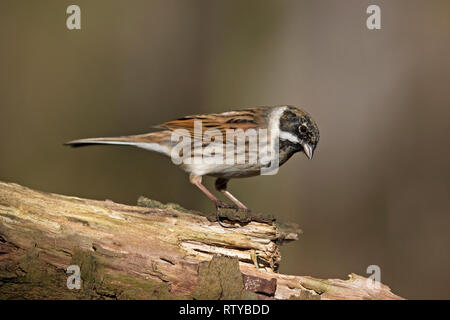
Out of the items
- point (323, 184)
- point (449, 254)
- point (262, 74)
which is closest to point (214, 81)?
point (262, 74)

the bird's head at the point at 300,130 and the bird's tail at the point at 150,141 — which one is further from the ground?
the bird's head at the point at 300,130

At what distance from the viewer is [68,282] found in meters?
3.21

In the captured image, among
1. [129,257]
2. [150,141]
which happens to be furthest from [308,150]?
[129,257]

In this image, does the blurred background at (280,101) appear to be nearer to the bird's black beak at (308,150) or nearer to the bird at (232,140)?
the bird at (232,140)

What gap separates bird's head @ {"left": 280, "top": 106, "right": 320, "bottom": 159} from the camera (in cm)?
451

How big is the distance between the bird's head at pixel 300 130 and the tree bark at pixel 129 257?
115cm

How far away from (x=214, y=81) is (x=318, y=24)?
183cm

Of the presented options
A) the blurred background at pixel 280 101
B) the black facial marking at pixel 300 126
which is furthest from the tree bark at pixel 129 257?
the blurred background at pixel 280 101

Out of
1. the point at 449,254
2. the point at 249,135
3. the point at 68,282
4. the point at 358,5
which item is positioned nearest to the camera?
the point at 68,282

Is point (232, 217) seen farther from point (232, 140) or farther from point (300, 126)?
point (300, 126)

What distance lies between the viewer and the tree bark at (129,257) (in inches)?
127

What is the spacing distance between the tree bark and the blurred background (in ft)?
11.6

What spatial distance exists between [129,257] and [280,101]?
4.57m
